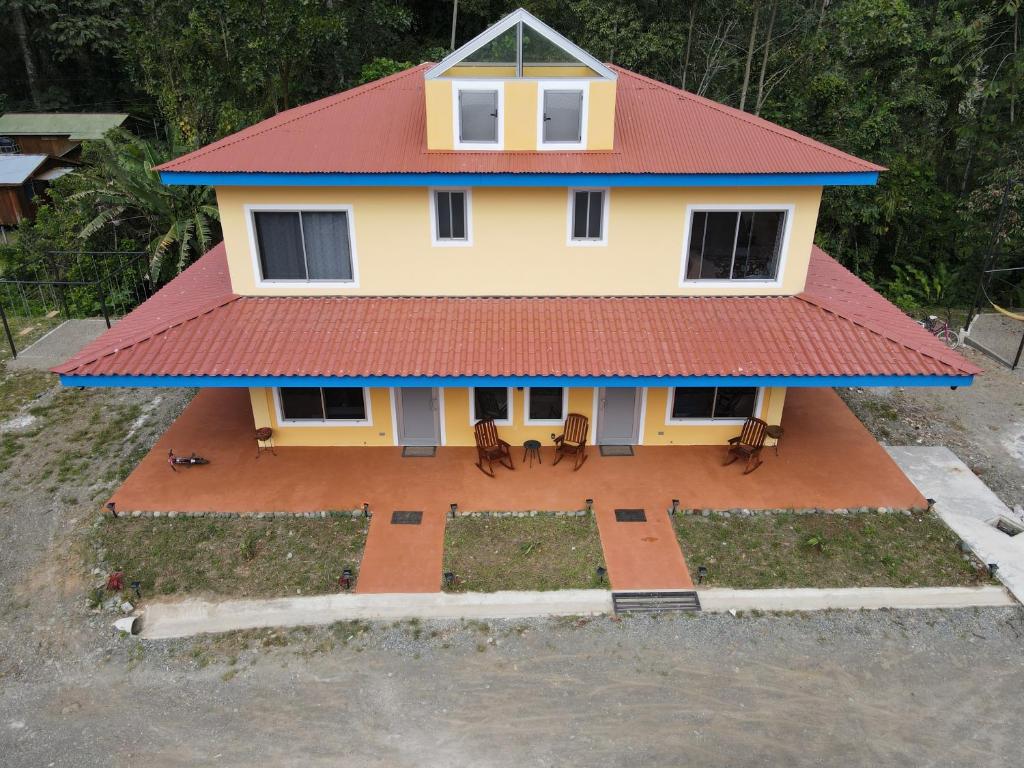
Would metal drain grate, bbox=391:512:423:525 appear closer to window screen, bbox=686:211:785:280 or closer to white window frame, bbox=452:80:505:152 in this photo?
white window frame, bbox=452:80:505:152

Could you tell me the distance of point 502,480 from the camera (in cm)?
1372

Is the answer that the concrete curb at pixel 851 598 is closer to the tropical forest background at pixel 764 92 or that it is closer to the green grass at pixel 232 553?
the green grass at pixel 232 553

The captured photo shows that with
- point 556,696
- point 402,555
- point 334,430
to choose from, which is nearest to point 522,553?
point 402,555

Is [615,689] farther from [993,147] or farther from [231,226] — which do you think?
[993,147]

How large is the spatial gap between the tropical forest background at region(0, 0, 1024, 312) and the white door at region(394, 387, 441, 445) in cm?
1229

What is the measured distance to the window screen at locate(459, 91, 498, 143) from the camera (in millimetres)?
12711

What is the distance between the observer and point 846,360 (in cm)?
1264

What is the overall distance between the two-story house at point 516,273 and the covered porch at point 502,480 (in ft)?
2.26

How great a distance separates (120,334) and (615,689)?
11.7 metres

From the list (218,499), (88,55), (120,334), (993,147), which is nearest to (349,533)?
(218,499)

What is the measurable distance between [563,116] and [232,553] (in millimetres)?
10368

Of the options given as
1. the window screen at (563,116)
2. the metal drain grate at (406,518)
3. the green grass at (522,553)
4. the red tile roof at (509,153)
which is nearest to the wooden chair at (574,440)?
the green grass at (522,553)

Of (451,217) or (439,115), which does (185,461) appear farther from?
(439,115)

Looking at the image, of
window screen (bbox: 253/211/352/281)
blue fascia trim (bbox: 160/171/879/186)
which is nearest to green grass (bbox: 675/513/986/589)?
blue fascia trim (bbox: 160/171/879/186)
